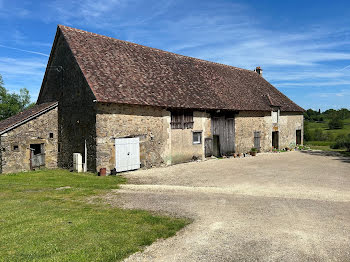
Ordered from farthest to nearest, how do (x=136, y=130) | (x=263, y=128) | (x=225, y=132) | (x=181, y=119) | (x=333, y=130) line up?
(x=333, y=130) < (x=263, y=128) < (x=225, y=132) < (x=181, y=119) < (x=136, y=130)

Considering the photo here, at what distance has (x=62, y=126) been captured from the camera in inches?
627

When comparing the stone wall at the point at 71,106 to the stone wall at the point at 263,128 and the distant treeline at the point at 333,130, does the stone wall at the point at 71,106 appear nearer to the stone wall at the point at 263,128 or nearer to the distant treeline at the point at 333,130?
the stone wall at the point at 263,128

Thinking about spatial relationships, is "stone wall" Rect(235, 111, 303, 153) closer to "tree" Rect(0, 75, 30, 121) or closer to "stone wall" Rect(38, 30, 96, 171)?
"stone wall" Rect(38, 30, 96, 171)

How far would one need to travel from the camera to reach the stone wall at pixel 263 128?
21.9 m

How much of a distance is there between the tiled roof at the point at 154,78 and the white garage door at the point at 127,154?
2.37 metres

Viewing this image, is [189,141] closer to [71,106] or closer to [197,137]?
[197,137]

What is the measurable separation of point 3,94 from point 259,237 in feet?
145

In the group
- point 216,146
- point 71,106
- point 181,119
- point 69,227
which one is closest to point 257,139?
point 216,146

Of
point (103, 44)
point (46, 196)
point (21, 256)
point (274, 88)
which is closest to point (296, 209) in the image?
point (21, 256)

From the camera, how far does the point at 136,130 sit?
15078 millimetres

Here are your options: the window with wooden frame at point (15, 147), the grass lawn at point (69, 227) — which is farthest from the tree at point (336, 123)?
the window with wooden frame at point (15, 147)

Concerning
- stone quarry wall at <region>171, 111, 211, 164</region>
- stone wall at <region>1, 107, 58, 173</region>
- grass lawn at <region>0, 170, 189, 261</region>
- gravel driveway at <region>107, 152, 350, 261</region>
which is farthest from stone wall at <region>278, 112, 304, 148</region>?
grass lawn at <region>0, 170, 189, 261</region>

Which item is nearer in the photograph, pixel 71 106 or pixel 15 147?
pixel 15 147

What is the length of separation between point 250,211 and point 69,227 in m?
5.11
